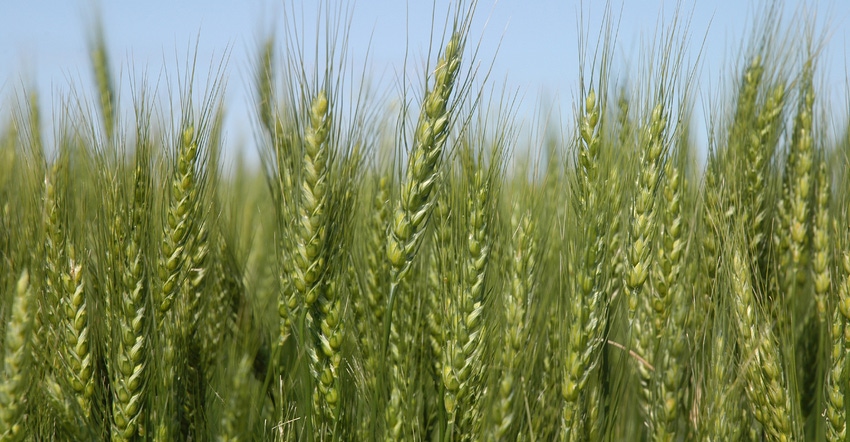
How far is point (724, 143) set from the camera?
2.82 m

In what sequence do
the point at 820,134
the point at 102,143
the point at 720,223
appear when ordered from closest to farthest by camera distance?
the point at 102,143 → the point at 720,223 → the point at 820,134

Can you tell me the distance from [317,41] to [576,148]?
0.85 m

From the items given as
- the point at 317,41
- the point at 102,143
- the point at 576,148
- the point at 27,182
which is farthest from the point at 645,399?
the point at 27,182

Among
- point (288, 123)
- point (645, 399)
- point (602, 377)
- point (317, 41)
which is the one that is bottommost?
point (645, 399)

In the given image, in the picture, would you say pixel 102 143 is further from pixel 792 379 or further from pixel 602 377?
pixel 792 379

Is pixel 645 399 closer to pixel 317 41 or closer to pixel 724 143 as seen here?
pixel 724 143

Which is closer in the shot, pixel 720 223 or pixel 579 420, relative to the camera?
pixel 579 420

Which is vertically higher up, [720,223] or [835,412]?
[720,223]

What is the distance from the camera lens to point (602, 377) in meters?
2.23

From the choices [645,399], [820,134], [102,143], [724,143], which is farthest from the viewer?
[820,134]

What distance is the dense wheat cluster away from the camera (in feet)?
6.40

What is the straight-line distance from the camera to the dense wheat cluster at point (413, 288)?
195 centimetres

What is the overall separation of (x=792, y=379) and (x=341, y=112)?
61.3 inches

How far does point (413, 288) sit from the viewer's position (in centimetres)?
234
